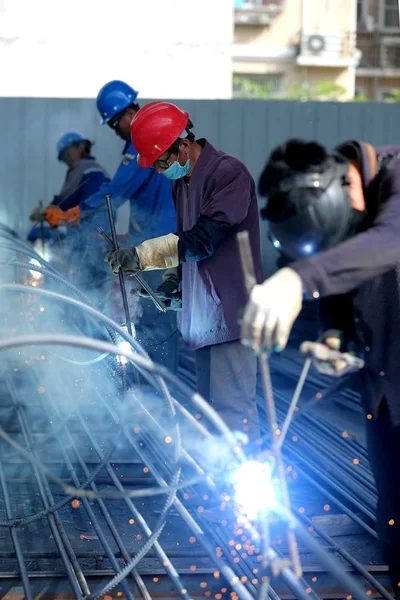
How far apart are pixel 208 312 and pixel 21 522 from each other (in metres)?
1.29

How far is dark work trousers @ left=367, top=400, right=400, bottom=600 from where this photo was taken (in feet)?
9.17

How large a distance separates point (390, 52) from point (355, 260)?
1081 inches

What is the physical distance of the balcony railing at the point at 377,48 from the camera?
27.5m

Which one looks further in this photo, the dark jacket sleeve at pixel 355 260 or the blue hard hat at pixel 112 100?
the blue hard hat at pixel 112 100

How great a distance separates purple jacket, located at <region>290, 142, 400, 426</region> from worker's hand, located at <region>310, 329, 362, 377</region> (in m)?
0.10

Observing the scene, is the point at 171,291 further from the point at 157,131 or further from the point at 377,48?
the point at 377,48

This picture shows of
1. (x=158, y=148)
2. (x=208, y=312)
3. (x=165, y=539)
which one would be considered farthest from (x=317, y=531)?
(x=158, y=148)

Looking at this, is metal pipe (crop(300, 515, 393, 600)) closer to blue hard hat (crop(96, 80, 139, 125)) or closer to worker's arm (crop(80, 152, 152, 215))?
worker's arm (crop(80, 152, 152, 215))

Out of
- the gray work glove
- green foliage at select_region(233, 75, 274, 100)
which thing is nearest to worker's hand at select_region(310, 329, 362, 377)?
the gray work glove

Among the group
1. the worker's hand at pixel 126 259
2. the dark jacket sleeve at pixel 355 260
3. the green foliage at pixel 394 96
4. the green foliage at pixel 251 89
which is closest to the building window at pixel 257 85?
the green foliage at pixel 251 89

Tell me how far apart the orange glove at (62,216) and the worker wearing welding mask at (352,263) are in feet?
15.2

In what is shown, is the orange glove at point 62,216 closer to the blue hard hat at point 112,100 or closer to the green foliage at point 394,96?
the blue hard hat at point 112,100

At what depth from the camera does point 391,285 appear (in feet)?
8.63

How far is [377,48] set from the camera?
91.0ft
